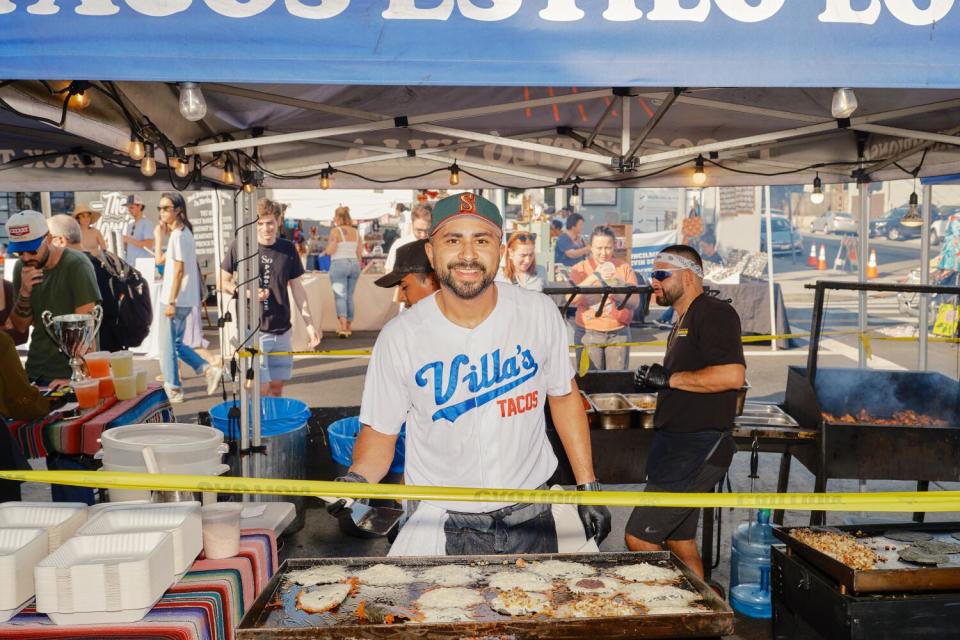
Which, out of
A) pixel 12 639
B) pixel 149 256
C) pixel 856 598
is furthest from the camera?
pixel 149 256

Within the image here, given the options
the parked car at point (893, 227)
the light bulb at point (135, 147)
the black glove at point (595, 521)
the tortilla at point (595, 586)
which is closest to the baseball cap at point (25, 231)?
the light bulb at point (135, 147)

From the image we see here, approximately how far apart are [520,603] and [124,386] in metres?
3.95

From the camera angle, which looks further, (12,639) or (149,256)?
(149,256)

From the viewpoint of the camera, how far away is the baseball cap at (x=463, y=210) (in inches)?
124

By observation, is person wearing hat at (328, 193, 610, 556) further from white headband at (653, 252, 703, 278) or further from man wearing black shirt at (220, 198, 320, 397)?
man wearing black shirt at (220, 198, 320, 397)

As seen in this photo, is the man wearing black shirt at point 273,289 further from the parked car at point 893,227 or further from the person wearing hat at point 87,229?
the parked car at point 893,227

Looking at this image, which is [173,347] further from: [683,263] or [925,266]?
[925,266]

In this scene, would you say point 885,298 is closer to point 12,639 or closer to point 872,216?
point 872,216

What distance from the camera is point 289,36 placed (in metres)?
2.55

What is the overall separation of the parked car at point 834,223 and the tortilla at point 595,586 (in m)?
35.7

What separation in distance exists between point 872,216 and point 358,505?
41.0 meters

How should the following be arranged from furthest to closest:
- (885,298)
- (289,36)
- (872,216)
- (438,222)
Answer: (872,216) → (885,298) → (438,222) → (289,36)

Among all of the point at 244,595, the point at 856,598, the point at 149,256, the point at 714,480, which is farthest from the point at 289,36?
the point at 149,256

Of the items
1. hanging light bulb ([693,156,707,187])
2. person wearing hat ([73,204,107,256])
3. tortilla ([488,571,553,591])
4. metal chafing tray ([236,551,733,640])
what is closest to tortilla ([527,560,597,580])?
tortilla ([488,571,553,591])
